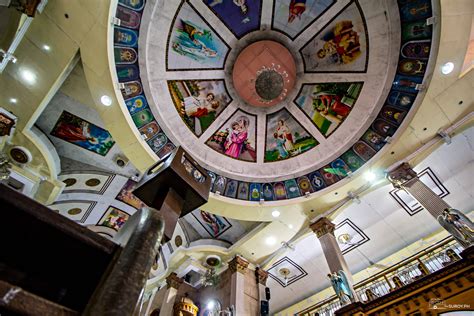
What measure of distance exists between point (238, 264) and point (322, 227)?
3.95m

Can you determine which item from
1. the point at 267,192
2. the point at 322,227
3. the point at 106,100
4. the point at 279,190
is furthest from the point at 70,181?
the point at 322,227

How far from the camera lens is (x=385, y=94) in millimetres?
9484

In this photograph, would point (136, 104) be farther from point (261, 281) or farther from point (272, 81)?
point (261, 281)

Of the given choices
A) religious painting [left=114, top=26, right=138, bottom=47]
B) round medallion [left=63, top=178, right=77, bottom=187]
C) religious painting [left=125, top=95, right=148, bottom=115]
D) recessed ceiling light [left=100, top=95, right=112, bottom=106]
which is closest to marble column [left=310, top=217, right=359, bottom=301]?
religious painting [left=125, top=95, right=148, bottom=115]

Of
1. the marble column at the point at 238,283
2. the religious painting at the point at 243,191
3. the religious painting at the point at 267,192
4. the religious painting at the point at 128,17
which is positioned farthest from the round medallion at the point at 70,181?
the religious painting at the point at 267,192

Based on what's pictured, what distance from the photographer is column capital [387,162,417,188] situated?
8914 millimetres

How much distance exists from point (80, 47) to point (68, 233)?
27.1 ft

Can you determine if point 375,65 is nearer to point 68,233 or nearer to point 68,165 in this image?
point 68,233

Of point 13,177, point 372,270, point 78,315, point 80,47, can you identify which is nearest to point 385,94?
point 372,270

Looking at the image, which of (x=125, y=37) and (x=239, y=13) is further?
(x=239, y=13)

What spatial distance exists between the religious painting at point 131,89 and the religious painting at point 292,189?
692cm

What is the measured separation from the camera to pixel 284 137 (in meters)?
12.0

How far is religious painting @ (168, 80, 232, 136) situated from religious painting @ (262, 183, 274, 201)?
3.68 meters

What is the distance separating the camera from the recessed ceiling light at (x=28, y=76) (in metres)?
7.65
